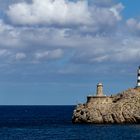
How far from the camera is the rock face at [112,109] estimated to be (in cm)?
11494

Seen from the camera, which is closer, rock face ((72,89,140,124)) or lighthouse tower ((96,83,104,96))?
rock face ((72,89,140,124))

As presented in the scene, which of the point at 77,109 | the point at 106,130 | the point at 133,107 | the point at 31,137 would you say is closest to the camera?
the point at 31,137

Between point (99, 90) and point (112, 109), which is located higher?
point (99, 90)

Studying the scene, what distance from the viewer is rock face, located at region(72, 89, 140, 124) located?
115 meters

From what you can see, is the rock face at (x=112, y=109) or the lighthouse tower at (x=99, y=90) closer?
the rock face at (x=112, y=109)

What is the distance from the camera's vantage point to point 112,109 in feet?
381

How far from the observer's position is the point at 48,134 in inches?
3994

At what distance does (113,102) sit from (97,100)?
3.25 meters

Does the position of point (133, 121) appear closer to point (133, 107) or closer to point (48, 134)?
point (133, 107)

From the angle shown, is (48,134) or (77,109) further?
(77,109)

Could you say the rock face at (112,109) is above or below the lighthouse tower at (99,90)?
below

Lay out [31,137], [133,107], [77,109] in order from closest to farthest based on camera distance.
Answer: [31,137] → [133,107] → [77,109]

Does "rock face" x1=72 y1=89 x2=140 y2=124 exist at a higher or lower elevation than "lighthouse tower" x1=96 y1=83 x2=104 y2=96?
lower

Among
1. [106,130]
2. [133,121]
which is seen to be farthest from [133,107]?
[106,130]
